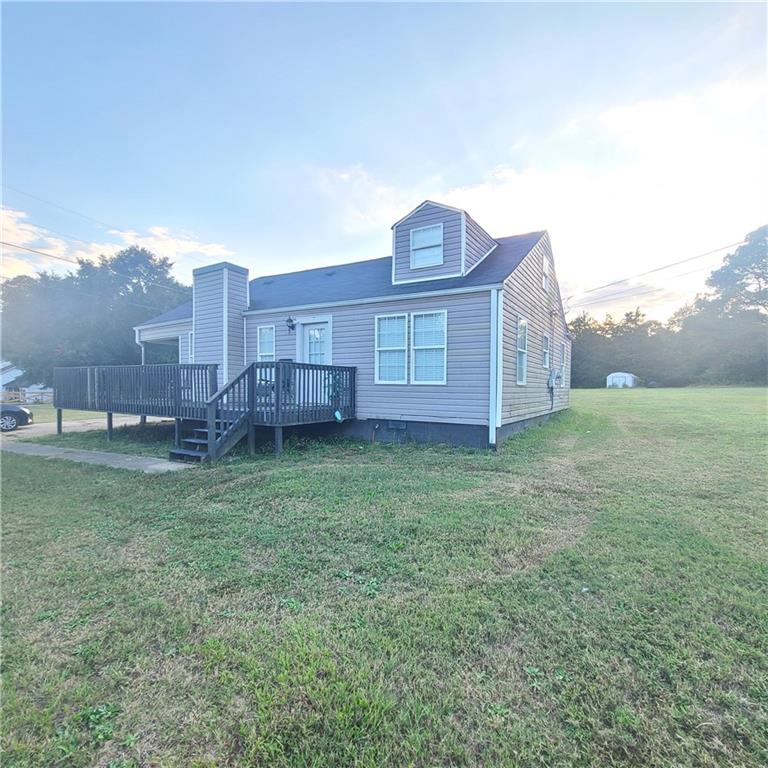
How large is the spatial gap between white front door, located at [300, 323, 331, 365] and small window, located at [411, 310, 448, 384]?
8.11 feet

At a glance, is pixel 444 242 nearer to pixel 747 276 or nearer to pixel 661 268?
pixel 661 268

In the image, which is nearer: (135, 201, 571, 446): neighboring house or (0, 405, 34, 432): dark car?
(135, 201, 571, 446): neighboring house

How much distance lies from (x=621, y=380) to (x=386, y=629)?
1803 inches

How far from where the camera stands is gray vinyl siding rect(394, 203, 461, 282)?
356 inches

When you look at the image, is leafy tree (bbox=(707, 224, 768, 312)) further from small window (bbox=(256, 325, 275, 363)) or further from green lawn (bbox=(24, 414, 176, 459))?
green lawn (bbox=(24, 414, 176, 459))

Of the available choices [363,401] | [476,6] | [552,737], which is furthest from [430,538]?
[476,6]

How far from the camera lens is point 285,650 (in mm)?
2148

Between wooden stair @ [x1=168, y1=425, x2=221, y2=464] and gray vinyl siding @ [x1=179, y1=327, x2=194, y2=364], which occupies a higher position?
gray vinyl siding @ [x1=179, y1=327, x2=194, y2=364]

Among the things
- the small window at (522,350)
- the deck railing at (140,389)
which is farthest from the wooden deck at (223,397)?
the small window at (522,350)

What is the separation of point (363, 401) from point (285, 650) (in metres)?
7.48

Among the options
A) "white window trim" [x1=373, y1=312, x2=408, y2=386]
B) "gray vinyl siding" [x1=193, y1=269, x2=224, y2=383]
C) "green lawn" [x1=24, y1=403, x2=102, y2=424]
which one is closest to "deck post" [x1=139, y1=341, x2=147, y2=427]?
"gray vinyl siding" [x1=193, y1=269, x2=224, y2=383]

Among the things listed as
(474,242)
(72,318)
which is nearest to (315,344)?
(474,242)

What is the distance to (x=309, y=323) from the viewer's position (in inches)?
409

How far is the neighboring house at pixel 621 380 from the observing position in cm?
4062
